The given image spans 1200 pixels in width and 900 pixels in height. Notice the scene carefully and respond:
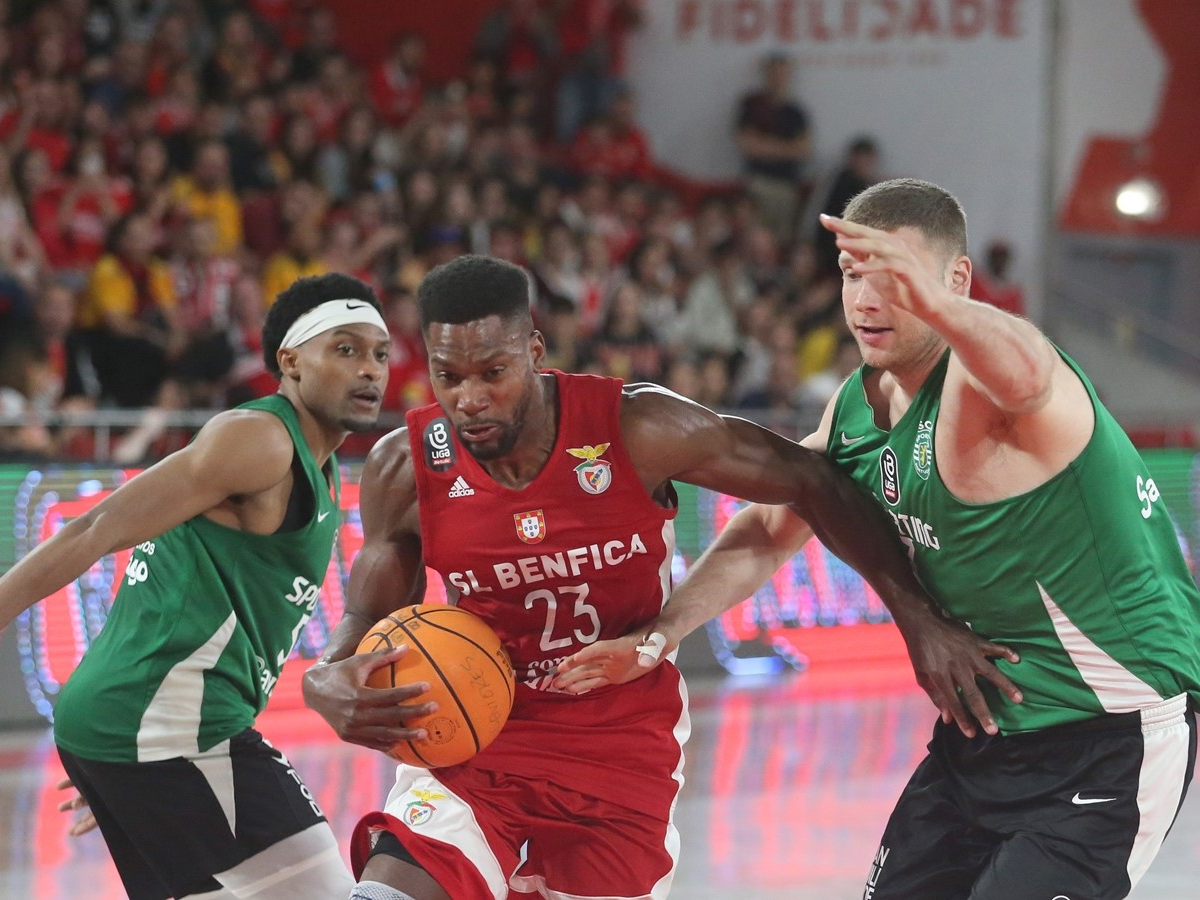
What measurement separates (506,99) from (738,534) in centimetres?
1090

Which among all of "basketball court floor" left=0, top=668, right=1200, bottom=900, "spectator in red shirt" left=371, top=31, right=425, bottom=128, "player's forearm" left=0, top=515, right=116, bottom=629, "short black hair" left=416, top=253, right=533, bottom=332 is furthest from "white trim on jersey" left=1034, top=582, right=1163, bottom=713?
"spectator in red shirt" left=371, top=31, right=425, bottom=128

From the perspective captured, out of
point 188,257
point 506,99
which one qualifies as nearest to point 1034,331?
point 188,257

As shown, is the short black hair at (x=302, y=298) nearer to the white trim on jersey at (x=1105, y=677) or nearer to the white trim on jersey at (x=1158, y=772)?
the white trim on jersey at (x=1105, y=677)

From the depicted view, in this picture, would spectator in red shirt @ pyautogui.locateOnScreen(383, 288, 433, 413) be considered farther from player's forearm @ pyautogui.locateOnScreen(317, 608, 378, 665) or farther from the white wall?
player's forearm @ pyautogui.locateOnScreen(317, 608, 378, 665)

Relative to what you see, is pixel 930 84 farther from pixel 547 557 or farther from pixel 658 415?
pixel 547 557

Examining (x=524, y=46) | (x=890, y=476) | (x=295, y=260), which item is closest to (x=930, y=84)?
(x=524, y=46)

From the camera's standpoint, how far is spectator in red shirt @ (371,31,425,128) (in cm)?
1371

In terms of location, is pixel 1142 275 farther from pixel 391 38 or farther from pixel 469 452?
pixel 469 452

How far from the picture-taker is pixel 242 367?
33.6ft

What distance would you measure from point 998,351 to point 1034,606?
2.51ft

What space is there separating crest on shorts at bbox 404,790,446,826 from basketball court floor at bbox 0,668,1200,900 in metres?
2.25

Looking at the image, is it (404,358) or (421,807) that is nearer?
(421,807)

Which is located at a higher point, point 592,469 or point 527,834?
point 592,469

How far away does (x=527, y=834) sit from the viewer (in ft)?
12.8
